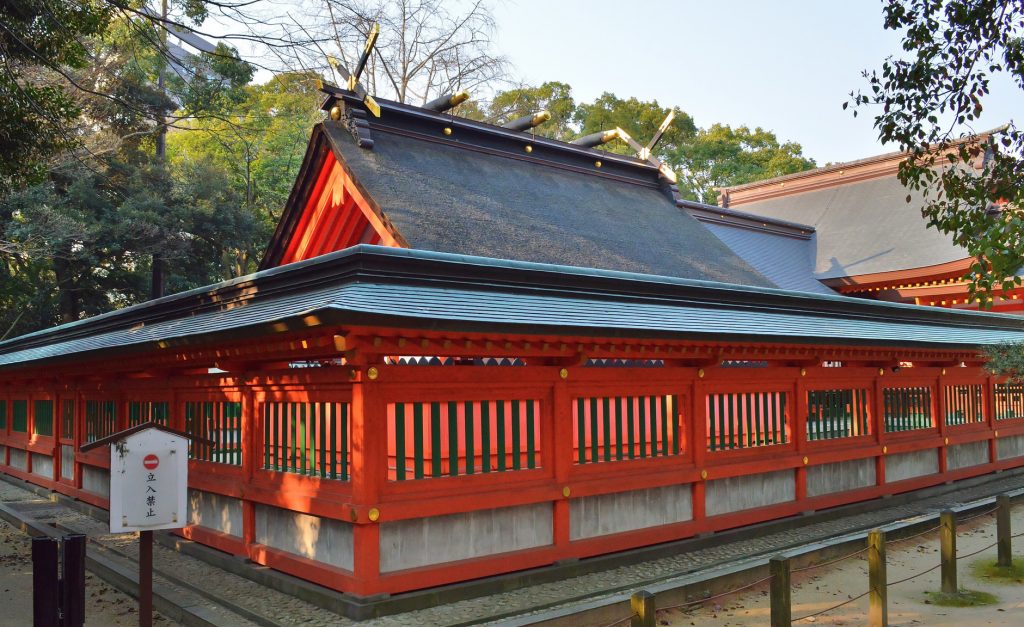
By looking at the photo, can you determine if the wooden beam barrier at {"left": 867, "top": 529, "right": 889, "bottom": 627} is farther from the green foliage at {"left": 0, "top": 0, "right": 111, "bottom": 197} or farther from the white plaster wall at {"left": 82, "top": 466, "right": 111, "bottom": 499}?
the white plaster wall at {"left": 82, "top": 466, "right": 111, "bottom": 499}

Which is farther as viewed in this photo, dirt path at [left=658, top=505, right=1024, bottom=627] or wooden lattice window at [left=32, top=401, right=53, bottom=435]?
wooden lattice window at [left=32, top=401, right=53, bottom=435]

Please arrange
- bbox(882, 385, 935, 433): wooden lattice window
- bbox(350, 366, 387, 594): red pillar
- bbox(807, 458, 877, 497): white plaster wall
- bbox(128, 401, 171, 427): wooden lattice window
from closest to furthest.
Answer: bbox(350, 366, 387, 594): red pillar
bbox(128, 401, 171, 427): wooden lattice window
bbox(807, 458, 877, 497): white plaster wall
bbox(882, 385, 935, 433): wooden lattice window

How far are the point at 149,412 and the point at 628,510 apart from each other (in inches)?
266

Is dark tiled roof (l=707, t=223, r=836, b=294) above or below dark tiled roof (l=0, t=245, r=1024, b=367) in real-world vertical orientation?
above

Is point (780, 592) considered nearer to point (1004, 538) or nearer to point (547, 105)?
point (1004, 538)

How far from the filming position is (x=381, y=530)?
7.15m

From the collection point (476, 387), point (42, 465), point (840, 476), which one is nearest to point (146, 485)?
point (476, 387)

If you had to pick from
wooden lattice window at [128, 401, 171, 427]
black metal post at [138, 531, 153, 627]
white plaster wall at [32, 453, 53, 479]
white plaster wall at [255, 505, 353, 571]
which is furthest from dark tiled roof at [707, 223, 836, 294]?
black metal post at [138, 531, 153, 627]

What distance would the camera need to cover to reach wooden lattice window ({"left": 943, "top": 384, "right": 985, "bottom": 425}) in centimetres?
1422

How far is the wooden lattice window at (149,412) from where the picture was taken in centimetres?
1074

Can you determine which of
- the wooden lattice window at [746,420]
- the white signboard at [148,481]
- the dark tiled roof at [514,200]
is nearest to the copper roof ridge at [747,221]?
the dark tiled roof at [514,200]

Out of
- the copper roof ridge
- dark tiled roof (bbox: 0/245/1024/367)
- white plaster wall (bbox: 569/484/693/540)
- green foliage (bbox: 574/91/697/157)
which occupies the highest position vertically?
green foliage (bbox: 574/91/697/157)

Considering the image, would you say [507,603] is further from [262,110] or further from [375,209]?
[262,110]

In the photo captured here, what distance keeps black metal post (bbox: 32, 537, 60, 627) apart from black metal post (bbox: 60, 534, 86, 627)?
0.05 m
